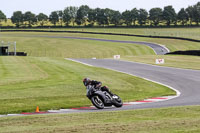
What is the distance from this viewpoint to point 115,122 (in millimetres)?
11398

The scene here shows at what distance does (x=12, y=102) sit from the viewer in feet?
56.3

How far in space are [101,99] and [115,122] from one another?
4.31 m

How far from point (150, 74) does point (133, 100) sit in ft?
43.6

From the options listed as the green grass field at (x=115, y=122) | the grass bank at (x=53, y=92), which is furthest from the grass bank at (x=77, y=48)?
the green grass field at (x=115, y=122)

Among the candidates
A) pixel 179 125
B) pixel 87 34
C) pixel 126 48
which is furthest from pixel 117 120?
pixel 87 34

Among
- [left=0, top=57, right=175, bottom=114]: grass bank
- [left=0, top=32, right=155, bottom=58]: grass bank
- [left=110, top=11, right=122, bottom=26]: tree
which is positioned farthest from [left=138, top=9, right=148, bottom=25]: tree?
[left=0, top=57, right=175, bottom=114]: grass bank

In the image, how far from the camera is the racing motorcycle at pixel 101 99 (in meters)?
15.6

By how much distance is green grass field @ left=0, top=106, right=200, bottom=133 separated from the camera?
404 inches

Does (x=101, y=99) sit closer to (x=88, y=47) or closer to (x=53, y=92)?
(x=53, y=92)

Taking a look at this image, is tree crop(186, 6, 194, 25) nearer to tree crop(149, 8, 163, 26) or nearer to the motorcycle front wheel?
tree crop(149, 8, 163, 26)

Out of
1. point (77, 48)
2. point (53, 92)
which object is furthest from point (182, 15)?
point (53, 92)

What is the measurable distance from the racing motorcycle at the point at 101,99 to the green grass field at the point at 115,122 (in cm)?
200

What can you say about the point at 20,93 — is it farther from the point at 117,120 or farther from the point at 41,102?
the point at 117,120

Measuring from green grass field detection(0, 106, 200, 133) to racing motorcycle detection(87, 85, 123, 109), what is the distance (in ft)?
6.55
